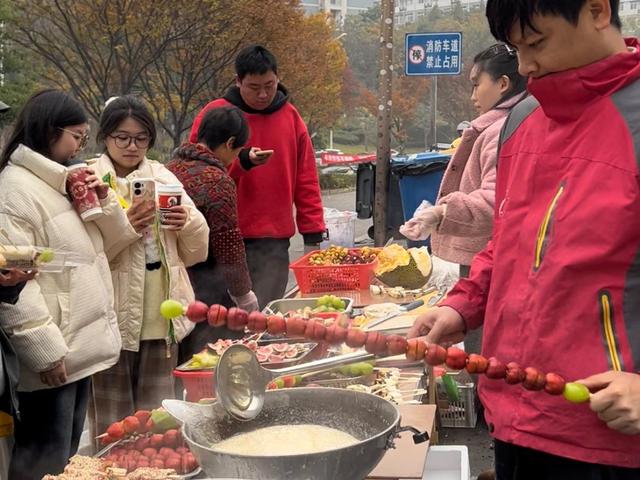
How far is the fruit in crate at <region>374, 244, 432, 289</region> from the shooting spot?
5.18m

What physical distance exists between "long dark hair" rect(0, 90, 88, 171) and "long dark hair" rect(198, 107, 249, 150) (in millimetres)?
1168

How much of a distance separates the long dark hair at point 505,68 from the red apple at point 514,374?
2.92m

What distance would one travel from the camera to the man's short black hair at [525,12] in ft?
5.93

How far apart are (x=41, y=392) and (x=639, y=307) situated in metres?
2.84

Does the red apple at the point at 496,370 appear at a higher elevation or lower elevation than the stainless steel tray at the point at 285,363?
higher

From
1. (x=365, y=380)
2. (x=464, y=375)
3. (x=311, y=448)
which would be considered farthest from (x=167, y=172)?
(x=311, y=448)

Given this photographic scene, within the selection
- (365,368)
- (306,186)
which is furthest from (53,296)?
(306,186)

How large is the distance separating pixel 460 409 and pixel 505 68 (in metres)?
2.10

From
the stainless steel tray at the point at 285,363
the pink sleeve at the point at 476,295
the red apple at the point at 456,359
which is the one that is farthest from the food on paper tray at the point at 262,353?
the red apple at the point at 456,359

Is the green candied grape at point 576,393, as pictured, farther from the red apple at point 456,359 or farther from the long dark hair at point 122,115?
the long dark hair at point 122,115

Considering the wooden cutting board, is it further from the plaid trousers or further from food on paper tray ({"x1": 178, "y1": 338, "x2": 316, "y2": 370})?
the plaid trousers

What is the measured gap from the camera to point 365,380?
346cm

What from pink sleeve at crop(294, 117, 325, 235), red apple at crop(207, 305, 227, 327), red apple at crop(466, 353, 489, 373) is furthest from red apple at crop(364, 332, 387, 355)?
pink sleeve at crop(294, 117, 325, 235)

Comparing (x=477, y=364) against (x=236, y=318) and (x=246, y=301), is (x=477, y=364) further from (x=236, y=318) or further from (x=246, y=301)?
(x=246, y=301)
